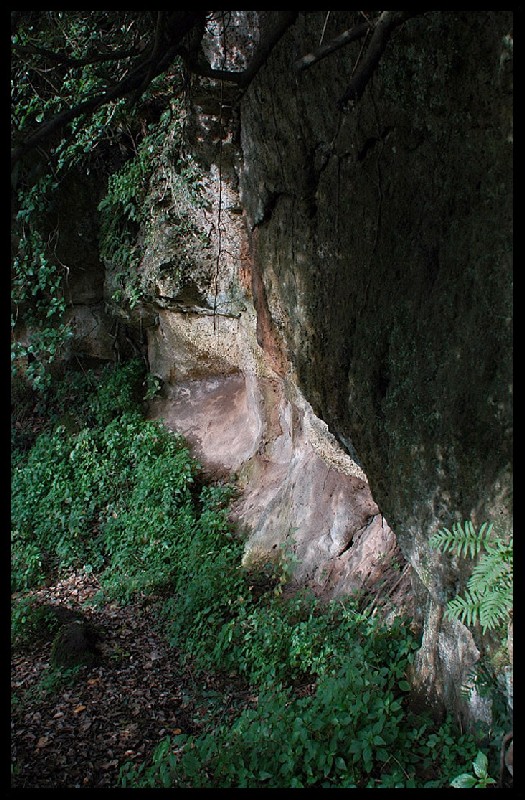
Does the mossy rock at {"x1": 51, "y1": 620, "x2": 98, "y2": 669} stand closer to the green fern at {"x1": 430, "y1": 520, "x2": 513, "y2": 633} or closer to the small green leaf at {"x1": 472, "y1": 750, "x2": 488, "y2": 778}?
the small green leaf at {"x1": 472, "y1": 750, "x2": 488, "y2": 778}

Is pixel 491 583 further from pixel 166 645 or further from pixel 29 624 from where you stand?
pixel 29 624

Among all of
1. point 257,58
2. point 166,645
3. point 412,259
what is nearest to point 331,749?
point 412,259

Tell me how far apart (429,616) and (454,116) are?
291 cm

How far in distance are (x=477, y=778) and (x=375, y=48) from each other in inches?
136

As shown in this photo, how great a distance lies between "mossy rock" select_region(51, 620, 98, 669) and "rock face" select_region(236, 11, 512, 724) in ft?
10.2

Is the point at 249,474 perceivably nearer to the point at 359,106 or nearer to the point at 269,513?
the point at 269,513

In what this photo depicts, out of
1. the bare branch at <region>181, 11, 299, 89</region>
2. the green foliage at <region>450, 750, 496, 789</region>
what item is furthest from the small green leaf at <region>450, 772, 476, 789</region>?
the bare branch at <region>181, 11, 299, 89</region>

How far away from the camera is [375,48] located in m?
3.08

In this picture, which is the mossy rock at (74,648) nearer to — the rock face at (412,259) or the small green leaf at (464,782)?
the rock face at (412,259)

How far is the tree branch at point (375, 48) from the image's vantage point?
296 cm

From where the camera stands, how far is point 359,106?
11.4 feet

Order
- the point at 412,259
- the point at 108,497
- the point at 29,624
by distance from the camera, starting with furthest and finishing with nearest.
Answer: the point at 108,497 → the point at 29,624 → the point at 412,259

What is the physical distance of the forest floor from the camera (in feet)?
14.7

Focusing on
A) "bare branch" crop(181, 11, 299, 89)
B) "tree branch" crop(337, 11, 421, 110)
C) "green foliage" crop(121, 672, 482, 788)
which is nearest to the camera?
"tree branch" crop(337, 11, 421, 110)
